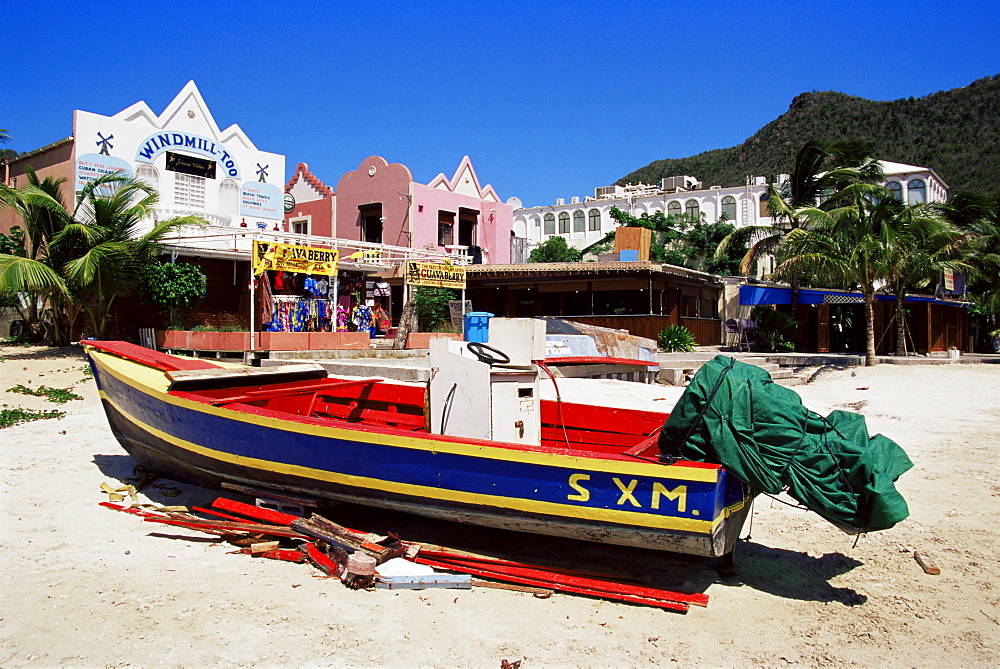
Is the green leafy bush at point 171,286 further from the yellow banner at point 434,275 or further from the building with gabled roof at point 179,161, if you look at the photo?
the yellow banner at point 434,275

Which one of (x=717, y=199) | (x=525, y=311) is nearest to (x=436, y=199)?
(x=525, y=311)

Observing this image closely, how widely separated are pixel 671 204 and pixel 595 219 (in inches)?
228

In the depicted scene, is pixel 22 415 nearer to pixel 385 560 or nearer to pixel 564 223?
pixel 385 560

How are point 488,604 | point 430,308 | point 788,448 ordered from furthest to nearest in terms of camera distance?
1. point 430,308
2. point 488,604
3. point 788,448

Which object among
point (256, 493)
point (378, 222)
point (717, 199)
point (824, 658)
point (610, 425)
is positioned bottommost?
point (824, 658)

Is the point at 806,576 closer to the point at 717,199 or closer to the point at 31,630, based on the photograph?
the point at 31,630

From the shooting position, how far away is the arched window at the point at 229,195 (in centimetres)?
2073

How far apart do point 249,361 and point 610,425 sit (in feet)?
33.9

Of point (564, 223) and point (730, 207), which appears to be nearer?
point (730, 207)

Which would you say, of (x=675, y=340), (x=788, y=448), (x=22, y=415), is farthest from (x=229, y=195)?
(x=788, y=448)

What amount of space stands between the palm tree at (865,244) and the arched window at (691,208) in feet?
98.0

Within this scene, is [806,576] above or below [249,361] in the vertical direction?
below

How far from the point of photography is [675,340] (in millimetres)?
21906

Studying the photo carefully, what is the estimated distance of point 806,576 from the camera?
5078 mm
